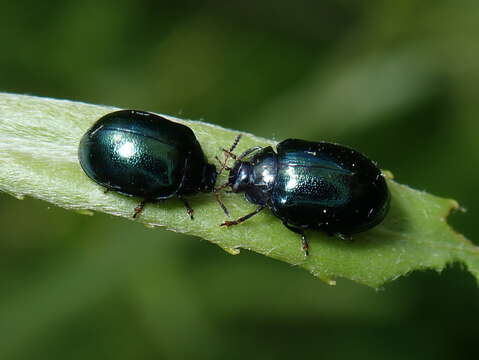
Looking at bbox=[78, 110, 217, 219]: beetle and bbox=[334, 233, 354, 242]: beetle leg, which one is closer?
bbox=[78, 110, 217, 219]: beetle

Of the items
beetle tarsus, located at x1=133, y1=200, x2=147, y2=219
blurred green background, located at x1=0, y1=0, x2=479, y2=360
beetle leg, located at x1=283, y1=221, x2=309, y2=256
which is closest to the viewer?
beetle tarsus, located at x1=133, y1=200, x2=147, y2=219

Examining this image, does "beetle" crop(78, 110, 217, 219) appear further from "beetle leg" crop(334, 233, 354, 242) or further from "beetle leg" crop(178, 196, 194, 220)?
"beetle leg" crop(334, 233, 354, 242)

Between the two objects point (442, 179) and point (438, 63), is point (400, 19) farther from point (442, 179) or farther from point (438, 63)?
Result: point (442, 179)

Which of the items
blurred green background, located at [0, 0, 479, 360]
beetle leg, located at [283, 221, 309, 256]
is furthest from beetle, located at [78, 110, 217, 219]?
blurred green background, located at [0, 0, 479, 360]

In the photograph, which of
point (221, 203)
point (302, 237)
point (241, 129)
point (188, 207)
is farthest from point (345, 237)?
point (241, 129)

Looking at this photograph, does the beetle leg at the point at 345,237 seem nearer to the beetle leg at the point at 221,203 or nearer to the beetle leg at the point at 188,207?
the beetle leg at the point at 221,203

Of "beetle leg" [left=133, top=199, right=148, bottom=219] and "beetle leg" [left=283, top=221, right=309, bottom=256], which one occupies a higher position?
"beetle leg" [left=283, top=221, right=309, bottom=256]

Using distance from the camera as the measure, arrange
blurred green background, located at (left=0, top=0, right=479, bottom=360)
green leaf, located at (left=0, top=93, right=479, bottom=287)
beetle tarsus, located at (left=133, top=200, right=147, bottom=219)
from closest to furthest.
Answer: green leaf, located at (left=0, top=93, right=479, bottom=287) < beetle tarsus, located at (left=133, top=200, right=147, bottom=219) < blurred green background, located at (left=0, top=0, right=479, bottom=360)
